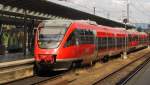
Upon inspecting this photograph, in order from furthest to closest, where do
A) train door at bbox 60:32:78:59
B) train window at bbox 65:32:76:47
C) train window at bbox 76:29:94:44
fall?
train window at bbox 76:29:94:44 → train window at bbox 65:32:76:47 → train door at bbox 60:32:78:59

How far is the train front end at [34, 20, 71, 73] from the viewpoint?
1966 cm

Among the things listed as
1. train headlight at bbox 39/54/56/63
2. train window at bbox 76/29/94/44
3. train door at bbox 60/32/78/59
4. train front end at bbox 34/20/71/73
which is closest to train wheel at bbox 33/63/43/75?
train front end at bbox 34/20/71/73

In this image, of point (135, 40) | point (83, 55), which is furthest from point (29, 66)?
point (135, 40)

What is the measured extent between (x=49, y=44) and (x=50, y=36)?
0.51m

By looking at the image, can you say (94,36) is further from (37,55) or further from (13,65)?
(13,65)

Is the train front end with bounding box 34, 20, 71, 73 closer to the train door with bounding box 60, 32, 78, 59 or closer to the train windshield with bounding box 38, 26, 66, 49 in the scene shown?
the train windshield with bounding box 38, 26, 66, 49

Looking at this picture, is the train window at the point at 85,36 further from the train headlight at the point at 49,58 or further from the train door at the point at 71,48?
the train headlight at the point at 49,58

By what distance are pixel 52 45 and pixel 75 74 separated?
2.55 meters

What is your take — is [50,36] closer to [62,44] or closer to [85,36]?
[62,44]

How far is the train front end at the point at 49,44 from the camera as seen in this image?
64.5ft

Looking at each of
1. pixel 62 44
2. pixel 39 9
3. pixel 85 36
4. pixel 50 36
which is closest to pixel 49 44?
pixel 50 36

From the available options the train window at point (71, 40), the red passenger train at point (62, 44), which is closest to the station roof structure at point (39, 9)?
the red passenger train at point (62, 44)

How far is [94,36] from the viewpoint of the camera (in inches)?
1038

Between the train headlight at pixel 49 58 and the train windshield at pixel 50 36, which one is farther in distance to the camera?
the train windshield at pixel 50 36
